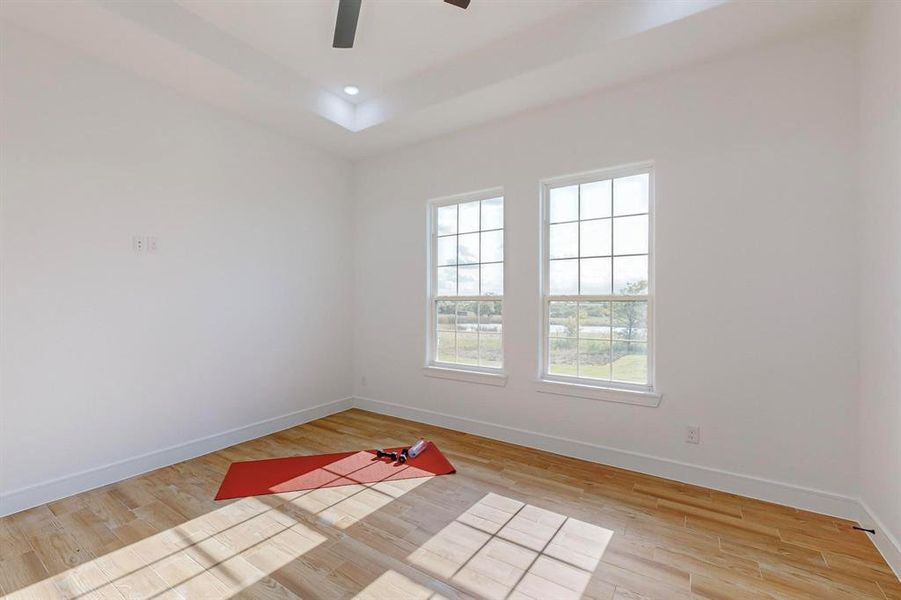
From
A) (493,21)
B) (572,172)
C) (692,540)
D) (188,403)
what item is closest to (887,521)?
(692,540)

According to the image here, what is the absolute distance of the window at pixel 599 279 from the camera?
3.17 m

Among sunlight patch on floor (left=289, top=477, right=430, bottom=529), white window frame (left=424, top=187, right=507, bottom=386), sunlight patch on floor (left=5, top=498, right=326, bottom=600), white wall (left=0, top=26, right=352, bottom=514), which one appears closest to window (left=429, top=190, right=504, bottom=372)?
white window frame (left=424, top=187, right=507, bottom=386)

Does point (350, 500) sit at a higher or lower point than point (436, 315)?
lower

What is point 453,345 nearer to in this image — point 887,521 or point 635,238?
point 635,238

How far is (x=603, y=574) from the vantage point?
1.96m

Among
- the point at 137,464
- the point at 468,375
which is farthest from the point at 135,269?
the point at 468,375

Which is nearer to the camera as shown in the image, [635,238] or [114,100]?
[114,100]

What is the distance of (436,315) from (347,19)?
2714 mm

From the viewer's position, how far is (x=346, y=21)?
2.33m

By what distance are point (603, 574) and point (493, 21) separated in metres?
3.36

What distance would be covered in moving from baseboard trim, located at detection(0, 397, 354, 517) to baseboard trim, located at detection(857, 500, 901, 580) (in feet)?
14.0

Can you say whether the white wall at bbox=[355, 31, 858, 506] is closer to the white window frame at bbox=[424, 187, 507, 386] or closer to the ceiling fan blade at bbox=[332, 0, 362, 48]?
the white window frame at bbox=[424, 187, 507, 386]

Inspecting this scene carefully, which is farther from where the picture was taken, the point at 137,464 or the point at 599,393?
the point at 599,393

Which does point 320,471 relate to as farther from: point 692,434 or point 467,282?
point 692,434
